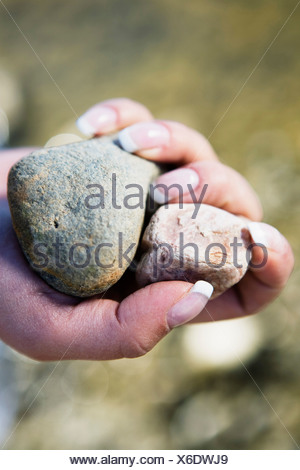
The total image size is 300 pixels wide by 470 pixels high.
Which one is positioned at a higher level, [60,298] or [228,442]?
[60,298]

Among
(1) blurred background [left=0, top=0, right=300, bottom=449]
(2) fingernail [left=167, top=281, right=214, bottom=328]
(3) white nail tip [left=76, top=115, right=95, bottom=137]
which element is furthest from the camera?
(1) blurred background [left=0, top=0, right=300, bottom=449]

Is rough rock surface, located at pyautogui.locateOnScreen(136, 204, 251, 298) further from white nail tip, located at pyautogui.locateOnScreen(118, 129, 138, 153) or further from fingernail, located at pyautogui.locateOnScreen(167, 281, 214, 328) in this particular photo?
white nail tip, located at pyautogui.locateOnScreen(118, 129, 138, 153)

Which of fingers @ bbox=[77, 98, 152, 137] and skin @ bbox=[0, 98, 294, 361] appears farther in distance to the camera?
fingers @ bbox=[77, 98, 152, 137]

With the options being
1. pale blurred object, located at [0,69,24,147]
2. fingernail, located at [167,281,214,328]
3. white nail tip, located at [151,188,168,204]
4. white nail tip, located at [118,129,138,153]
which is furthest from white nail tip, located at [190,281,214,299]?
pale blurred object, located at [0,69,24,147]

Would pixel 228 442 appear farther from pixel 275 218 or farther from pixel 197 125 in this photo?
pixel 197 125

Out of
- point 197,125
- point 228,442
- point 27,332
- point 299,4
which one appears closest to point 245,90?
point 197,125

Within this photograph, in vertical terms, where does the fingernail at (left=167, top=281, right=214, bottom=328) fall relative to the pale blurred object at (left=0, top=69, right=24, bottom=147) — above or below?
above
